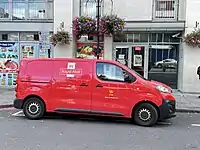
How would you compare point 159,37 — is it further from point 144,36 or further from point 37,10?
point 37,10

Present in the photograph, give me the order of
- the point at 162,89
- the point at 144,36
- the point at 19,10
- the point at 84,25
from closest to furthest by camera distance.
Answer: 1. the point at 162,89
2. the point at 84,25
3. the point at 144,36
4. the point at 19,10

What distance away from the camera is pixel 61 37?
1357 centimetres

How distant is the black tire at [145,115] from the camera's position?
757cm

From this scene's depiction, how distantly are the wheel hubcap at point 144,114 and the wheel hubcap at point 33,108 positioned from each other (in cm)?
292

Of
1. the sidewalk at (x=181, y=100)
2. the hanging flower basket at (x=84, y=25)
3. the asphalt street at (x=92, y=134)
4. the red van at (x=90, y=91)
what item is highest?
the hanging flower basket at (x=84, y=25)

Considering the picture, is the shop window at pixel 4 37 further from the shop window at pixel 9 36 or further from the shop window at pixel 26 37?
the shop window at pixel 26 37

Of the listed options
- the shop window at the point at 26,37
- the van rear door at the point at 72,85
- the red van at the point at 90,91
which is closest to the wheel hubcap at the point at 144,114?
the red van at the point at 90,91

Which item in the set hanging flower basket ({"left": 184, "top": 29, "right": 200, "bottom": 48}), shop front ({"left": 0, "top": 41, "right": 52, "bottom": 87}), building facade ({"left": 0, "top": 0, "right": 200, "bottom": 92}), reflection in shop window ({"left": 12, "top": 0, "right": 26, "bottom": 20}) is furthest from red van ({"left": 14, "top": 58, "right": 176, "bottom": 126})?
reflection in shop window ({"left": 12, "top": 0, "right": 26, "bottom": 20})

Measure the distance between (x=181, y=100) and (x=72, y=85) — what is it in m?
5.52

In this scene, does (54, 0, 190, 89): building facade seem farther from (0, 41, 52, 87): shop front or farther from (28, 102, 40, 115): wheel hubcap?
(28, 102, 40, 115): wheel hubcap

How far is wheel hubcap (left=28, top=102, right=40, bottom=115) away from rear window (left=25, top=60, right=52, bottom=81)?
29.7 inches

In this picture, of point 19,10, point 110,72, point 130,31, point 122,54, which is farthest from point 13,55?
point 110,72

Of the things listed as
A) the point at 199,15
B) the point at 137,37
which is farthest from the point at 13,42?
the point at 199,15

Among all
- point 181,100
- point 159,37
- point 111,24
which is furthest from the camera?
point 159,37
